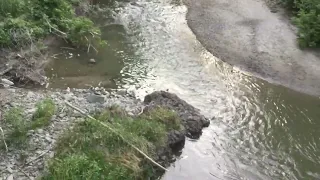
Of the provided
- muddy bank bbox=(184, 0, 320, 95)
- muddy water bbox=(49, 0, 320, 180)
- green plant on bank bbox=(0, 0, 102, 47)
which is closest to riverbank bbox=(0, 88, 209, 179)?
muddy water bbox=(49, 0, 320, 180)

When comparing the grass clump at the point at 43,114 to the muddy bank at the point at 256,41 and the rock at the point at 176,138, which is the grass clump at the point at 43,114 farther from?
the muddy bank at the point at 256,41

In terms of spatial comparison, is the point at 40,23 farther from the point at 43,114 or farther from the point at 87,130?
the point at 87,130

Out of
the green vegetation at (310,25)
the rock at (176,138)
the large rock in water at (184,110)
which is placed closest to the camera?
the rock at (176,138)

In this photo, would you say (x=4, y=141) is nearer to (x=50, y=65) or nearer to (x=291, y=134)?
(x=50, y=65)

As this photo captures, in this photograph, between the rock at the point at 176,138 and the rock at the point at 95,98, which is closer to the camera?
the rock at the point at 176,138

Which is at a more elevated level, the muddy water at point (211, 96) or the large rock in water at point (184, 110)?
the large rock in water at point (184, 110)

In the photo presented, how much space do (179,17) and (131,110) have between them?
9.68 metres

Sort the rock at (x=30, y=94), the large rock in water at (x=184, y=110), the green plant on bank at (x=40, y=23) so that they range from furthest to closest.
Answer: the green plant on bank at (x=40, y=23), the rock at (x=30, y=94), the large rock in water at (x=184, y=110)

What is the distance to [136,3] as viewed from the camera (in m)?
22.2

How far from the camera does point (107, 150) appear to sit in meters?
10.3

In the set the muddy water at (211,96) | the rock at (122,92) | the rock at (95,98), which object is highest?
the rock at (95,98)

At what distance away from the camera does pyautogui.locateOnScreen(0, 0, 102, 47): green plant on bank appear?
594 inches

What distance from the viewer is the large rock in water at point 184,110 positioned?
1249 centimetres

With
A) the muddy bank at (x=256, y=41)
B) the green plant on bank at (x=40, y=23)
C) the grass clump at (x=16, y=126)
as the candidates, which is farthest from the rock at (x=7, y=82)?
the muddy bank at (x=256, y=41)
